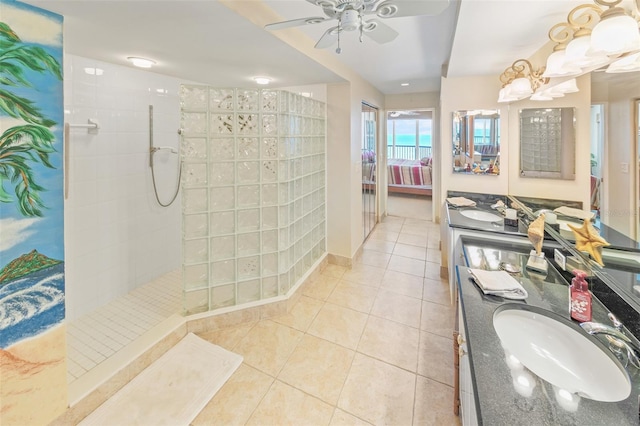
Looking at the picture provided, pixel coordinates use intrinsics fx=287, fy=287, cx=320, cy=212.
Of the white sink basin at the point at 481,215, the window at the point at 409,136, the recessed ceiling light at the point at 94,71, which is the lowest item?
the white sink basin at the point at 481,215

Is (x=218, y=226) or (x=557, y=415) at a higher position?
(x=218, y=226)

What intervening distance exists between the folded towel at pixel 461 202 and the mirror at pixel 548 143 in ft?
1.65

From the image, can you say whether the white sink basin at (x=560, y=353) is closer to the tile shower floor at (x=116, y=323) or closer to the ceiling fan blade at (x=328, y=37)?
the ceiling fan blade at (x=328, y=37)

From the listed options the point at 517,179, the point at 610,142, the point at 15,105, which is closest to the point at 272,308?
the point at 15,105

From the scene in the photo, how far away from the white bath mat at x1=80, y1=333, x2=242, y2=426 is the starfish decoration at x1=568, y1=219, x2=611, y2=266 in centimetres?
211

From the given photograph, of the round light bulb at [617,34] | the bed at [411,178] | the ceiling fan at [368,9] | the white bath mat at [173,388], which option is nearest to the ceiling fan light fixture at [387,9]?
the ceiling fan at [368,9]

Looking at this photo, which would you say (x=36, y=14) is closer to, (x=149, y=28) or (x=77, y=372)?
(x=149, y=28)

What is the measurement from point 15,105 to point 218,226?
1.32 meters

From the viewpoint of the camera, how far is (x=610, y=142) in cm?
127

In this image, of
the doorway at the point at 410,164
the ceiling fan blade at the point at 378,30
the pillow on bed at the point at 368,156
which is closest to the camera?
the ceiling fan blade at the point at 378,30

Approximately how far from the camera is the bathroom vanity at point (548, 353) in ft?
2.41

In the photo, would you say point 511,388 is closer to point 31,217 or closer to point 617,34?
point 617,34

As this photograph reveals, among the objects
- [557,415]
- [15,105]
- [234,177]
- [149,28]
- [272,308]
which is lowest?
[272,308]

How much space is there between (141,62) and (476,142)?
10.6 feet
